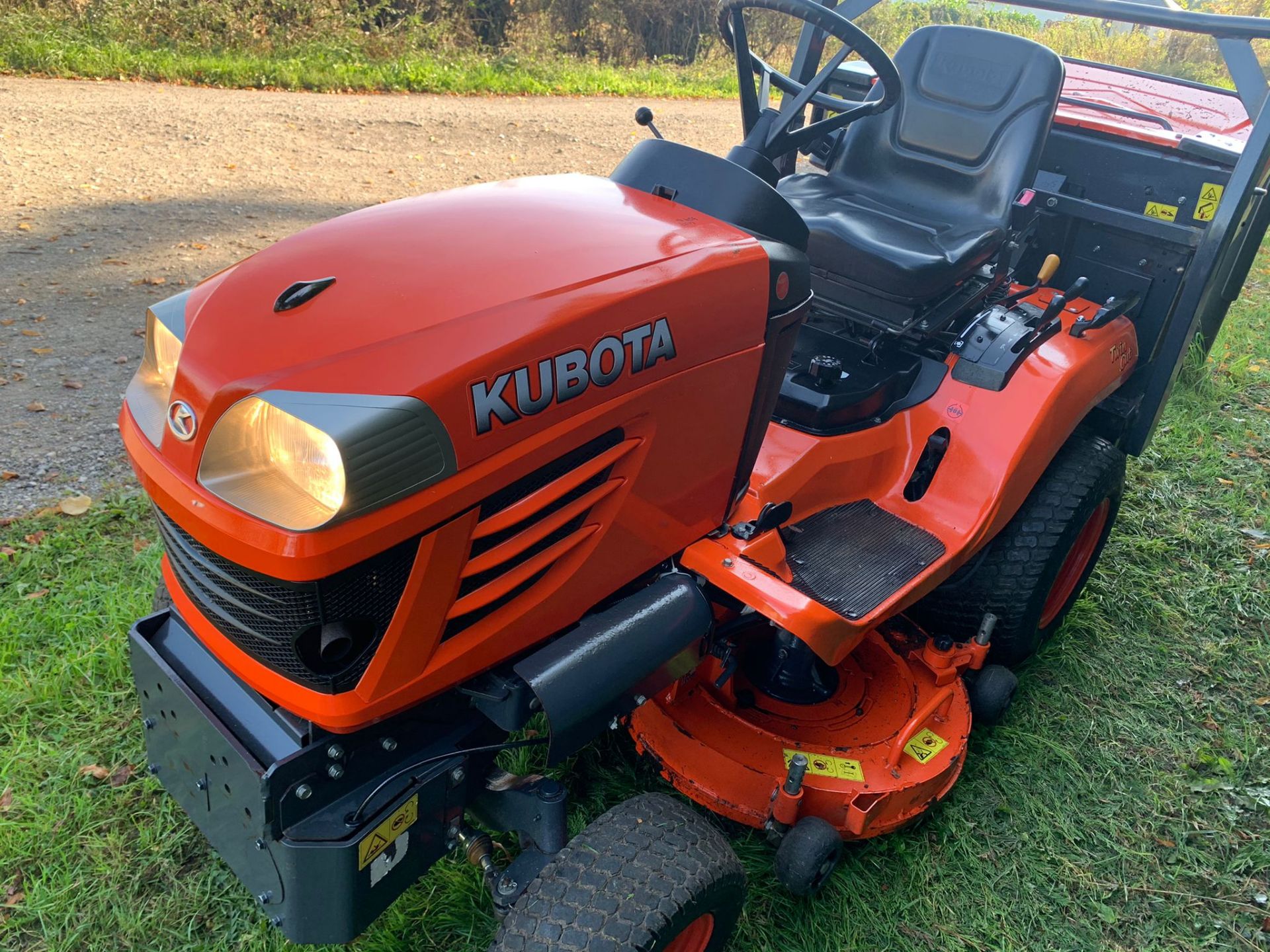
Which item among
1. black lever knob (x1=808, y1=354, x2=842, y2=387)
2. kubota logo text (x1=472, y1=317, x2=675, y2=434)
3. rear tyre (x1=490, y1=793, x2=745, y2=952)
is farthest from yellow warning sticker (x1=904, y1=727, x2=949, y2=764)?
kubota logo text (x1=472, y1=317, x2=675, y2=434)

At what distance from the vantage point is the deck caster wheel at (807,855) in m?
1.99

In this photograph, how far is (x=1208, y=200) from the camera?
2928 millimetres

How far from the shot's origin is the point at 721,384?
182 centimetres

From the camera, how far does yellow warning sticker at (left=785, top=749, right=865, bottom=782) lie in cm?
212

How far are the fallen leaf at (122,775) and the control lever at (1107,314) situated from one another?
8.80ft

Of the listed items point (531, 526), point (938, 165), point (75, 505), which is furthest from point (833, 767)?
point (75, 505)

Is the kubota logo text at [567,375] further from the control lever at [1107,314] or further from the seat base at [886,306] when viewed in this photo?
the control lever at [1107,314]

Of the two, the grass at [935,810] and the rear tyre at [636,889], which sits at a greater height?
the rear tyre at [636,889]

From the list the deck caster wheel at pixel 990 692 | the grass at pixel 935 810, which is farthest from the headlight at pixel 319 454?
the deck caster wheel at pixel 990 692

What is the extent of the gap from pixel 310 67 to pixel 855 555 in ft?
25.4

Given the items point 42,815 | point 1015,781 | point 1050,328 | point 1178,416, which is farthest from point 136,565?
point 1178,416

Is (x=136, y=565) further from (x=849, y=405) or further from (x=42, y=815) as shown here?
(x=849, y=405)

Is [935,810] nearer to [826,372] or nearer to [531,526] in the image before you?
[826,372]

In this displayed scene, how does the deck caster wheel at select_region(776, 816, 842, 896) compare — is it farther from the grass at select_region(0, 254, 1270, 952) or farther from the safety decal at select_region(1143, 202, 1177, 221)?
the safety decal at select_region(1143, 202, 1177, 221)
